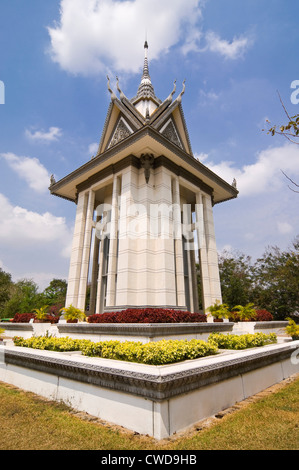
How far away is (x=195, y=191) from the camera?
19.5m

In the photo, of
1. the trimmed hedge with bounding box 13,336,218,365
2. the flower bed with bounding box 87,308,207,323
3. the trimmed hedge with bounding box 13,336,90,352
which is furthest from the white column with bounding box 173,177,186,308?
the trimmed hedge with bounding box 13,336,218,365

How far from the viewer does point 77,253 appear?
18.4m

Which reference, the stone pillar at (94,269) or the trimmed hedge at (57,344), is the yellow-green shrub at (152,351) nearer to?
the trimmed hedge at (57,344)

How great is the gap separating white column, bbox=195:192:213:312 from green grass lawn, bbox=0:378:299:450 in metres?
12.2

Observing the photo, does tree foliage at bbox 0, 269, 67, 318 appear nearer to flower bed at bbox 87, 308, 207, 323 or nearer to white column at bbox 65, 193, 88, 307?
white column at bbox 65, 193, 88, 307

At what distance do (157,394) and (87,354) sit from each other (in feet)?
11.9

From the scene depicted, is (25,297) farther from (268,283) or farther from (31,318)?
(268,283)

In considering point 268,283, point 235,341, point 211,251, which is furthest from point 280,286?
point 235,341

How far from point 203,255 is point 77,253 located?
8.75m

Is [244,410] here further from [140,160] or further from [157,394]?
[140,160]

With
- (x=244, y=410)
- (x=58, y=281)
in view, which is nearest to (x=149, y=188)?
(x=244, y=410)

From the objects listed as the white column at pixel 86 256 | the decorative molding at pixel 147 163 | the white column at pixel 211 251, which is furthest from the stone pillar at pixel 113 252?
the white column at pixel 211 251

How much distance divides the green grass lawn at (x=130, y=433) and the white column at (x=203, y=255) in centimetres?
1224

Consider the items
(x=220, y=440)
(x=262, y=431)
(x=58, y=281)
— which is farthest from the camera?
(x=58, y=281)
